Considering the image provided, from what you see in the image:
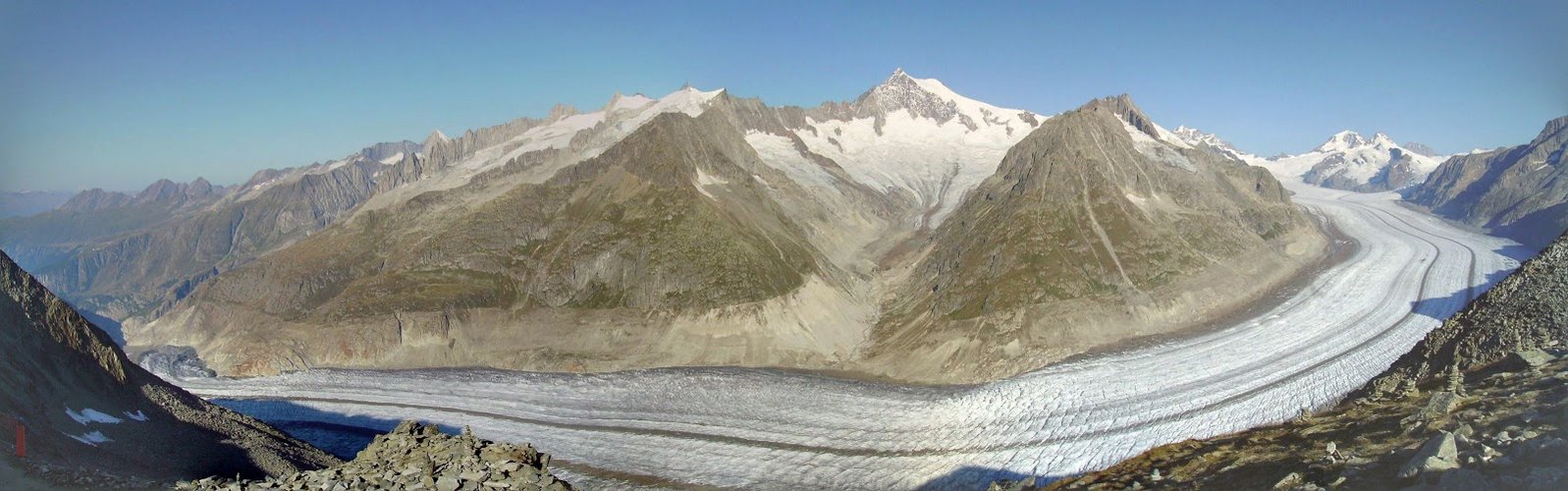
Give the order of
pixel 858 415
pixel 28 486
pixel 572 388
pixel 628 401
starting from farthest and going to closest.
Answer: pixel 572 388 → pixel 628 401 → pixel 858 415 → pixel 28 486

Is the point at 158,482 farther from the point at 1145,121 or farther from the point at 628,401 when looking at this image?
the point at 1145,121

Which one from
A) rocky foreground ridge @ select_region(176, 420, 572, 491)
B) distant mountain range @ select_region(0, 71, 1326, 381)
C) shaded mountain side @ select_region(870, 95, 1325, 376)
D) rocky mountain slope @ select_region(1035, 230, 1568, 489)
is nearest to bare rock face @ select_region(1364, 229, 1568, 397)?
rocky mountain slope @ select_region(1035, 230, 1568, 489)

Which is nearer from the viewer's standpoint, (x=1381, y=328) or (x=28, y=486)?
(x=28, y=486)

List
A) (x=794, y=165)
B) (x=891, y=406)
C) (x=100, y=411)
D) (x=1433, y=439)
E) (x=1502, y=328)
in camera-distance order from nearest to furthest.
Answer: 1. (x=1433, y=439)
2. (x=100, y=411)
3. (x=1502, y=328)
4. (x=891, y=406)
5. (x=794, y=165)

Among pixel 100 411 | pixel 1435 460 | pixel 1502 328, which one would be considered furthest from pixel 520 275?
pixel 1435 460

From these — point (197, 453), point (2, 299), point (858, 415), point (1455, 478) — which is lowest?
point (858, 415)

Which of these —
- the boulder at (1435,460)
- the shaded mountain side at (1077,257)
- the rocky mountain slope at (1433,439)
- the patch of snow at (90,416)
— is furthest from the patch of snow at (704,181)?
the boulder at (1435,460)

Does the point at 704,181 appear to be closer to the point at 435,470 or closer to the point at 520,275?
the point at 520,275

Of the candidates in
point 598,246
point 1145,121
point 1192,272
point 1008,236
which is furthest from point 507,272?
point 1145,121
